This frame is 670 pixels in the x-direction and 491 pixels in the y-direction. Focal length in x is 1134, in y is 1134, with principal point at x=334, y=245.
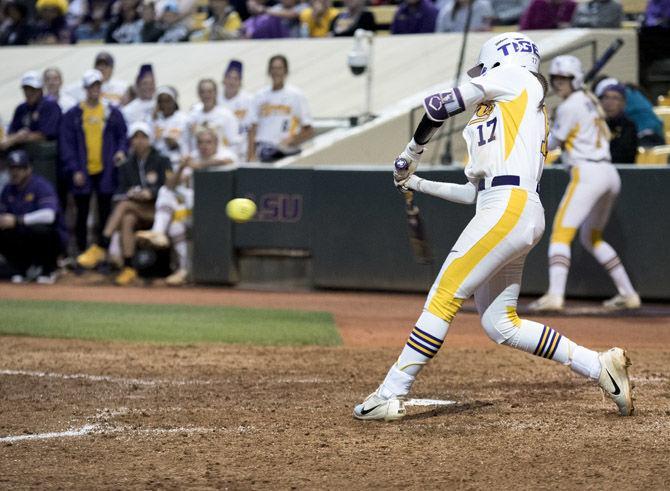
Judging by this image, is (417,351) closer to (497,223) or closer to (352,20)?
(497,223)

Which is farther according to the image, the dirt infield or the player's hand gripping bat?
the player's hand gripping bat

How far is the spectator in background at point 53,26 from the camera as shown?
19.9 metres

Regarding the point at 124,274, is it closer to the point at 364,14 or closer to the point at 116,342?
the point at 116,342

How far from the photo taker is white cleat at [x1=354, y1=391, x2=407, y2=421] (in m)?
5.75

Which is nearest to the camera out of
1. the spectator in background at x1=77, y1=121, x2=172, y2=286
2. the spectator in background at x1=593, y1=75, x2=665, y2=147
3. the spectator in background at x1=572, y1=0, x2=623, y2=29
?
the spectator in background at x1=593, y1=75, x2=665, y2=147

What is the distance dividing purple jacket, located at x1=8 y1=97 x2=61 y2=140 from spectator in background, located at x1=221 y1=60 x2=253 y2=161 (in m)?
2.28

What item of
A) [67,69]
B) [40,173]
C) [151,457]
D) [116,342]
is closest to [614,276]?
[116,342]

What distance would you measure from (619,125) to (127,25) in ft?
33.7

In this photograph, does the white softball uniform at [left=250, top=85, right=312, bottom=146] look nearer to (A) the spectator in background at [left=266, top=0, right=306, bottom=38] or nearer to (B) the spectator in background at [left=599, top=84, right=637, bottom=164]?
(A) the spectator in background at [left=266, top=0, right=306, bottom=38]

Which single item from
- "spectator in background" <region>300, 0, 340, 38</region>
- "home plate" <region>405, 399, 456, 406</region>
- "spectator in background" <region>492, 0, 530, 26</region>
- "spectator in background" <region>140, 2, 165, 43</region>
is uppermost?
"spectator in background" <region>492, 0, 530, 26</region>

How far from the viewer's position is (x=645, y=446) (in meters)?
5.24

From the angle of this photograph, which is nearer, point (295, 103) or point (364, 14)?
point (295, 103)

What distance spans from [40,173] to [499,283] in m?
9.99

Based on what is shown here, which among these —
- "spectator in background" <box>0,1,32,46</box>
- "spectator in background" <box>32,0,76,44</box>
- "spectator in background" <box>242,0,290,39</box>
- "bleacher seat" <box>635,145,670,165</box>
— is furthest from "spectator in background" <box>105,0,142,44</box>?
"bleacher seat" <box>635,145,670,165</box>
